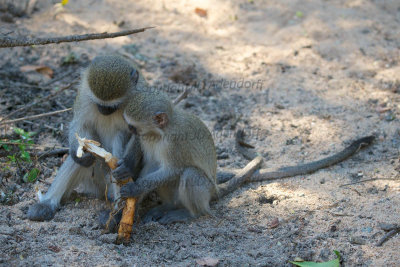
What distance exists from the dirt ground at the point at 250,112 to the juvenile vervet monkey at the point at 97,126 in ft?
0.59

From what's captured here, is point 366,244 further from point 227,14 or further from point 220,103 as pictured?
point 227,14

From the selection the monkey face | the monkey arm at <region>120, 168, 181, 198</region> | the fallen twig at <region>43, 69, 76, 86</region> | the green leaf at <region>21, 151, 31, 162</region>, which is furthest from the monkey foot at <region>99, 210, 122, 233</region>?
the fallen twig at <region>43, 69, 76, 86</region>

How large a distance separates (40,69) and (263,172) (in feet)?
11.7

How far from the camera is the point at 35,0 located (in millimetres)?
7898

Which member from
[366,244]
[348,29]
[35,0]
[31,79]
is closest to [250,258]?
[366,244]

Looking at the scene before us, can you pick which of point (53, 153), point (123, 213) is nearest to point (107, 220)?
point (123, 213)

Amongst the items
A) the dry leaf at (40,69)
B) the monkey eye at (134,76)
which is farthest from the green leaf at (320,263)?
the dry leaf at (40,69)

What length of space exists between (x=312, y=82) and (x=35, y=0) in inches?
186

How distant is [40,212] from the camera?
4250 mm

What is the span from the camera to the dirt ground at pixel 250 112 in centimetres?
380

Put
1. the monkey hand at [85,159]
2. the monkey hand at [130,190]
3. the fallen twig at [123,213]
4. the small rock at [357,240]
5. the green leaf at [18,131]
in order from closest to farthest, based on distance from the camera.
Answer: the small rock at [357,240] < the fallen twig at [123,213] < the monkey hand at [130,190] < the monkey hand at [85,159] < the green leaf at [18,131]

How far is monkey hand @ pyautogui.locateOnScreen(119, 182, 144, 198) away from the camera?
401 cm

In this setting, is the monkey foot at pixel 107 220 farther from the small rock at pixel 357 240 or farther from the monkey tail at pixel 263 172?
the small rock at pixel 357 240

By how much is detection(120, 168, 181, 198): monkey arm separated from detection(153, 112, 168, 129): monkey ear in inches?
16.9
